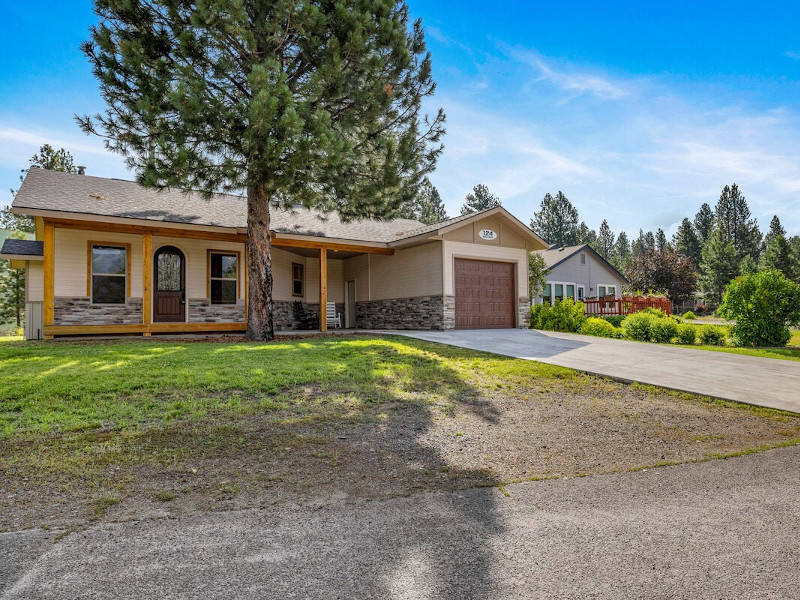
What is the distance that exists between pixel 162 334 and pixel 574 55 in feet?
44.7

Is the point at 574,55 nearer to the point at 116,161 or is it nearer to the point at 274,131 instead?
the point at 274,131

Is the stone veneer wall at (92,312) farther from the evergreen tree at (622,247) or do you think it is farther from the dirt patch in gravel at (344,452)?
the evergreen tree at (622,247)

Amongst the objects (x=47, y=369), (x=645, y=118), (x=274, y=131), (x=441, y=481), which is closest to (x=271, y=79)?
(x=274, y=131)

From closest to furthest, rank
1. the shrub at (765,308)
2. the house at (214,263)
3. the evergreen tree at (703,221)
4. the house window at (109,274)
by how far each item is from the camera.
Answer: the shrub at (765,308) → the house at (214,263) → the house window at (109,274) → the evergreen tree at (703,221)

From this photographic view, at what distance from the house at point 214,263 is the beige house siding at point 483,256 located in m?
0.04

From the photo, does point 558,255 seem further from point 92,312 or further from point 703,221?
point 703,221

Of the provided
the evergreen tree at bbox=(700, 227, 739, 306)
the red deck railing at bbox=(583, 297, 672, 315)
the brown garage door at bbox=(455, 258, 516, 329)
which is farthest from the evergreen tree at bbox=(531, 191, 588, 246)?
the brown garage door at bbox=(455, 258, 516, 329)

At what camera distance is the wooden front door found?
1336cm

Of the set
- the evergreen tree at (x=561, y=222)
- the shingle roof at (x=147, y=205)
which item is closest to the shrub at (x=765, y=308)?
the shingle roof at (x=147, y=205)

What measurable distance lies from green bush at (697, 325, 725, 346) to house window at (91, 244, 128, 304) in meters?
16.1

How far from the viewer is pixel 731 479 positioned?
11.0 feet

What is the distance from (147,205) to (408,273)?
26.8 ft

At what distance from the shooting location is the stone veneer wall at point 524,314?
15.7 metres

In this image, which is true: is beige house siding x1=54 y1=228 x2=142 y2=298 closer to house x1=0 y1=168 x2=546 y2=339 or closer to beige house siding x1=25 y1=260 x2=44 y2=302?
house x1=0 y1=168 x2=546 y2=339
